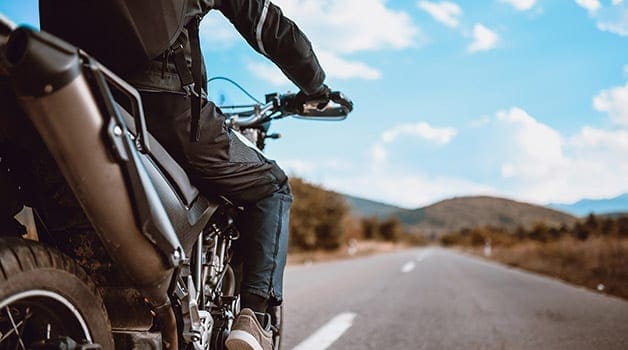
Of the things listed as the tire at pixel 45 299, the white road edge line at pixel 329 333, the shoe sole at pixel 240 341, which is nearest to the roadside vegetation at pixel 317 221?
the white road edge line at pixel 329 333

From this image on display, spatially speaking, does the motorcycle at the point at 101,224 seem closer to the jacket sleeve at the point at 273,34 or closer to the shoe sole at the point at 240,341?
the shoe sole at the point at 240,341

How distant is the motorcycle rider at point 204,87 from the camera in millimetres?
1629

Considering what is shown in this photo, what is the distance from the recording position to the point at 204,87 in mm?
2068

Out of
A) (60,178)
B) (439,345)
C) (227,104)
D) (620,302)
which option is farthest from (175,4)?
(620,302)

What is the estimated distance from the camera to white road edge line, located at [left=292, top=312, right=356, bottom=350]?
3.58m

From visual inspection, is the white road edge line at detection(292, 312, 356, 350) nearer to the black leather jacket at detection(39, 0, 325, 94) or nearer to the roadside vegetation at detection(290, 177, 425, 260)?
the black leather jacket at detection(39, 0, 325, 94)

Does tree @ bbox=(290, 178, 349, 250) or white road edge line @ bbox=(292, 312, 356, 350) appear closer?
white road edge line @ bbox=(292, 312, 356, 350)

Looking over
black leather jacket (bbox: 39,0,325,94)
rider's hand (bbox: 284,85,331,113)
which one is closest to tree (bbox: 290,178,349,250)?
rider's hand (bbox: 284,85,331,113)

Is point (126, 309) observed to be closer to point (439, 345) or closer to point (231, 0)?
point (231, 0)

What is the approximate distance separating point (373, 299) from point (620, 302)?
9.65 feet

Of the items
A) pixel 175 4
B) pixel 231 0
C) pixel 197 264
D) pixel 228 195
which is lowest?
pixel 197 264

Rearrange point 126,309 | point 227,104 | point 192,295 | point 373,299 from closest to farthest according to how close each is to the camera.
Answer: point 126,309 → point 192,295 → point 227,104 → point 373,299

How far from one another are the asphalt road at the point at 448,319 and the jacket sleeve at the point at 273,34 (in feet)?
6.45

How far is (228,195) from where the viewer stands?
2162mm
